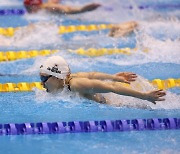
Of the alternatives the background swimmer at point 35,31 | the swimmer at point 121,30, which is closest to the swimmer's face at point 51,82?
the background swimmer at point 35,31

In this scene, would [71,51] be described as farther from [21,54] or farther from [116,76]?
[116,76]

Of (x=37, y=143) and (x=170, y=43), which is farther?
(x=170, y=43)

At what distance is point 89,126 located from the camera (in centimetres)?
438

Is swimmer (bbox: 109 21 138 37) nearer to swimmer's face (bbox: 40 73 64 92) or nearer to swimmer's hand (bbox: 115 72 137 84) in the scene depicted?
swimmer's face (bbox: 40 73 64 92)

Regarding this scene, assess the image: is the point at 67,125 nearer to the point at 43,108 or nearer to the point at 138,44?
the point at 43,108

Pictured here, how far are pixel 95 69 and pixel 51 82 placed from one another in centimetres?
157

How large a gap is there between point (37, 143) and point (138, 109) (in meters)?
1.04

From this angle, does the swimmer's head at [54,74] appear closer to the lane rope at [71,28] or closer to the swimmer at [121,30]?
the swimmer at [121,30]

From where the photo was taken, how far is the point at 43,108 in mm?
4840

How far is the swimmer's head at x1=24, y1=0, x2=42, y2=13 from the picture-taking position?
8.30 metres

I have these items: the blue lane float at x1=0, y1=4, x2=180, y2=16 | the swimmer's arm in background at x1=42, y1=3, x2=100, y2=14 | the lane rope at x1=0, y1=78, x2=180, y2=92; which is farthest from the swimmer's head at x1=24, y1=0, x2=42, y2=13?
the lane rope at x1=0, y1=78, x2=180, y2=92

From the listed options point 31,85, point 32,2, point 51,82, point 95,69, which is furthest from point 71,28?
point 51,82

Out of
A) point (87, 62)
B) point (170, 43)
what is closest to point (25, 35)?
point (87, 62)

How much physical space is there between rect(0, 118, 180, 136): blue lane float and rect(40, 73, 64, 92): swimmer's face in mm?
357
